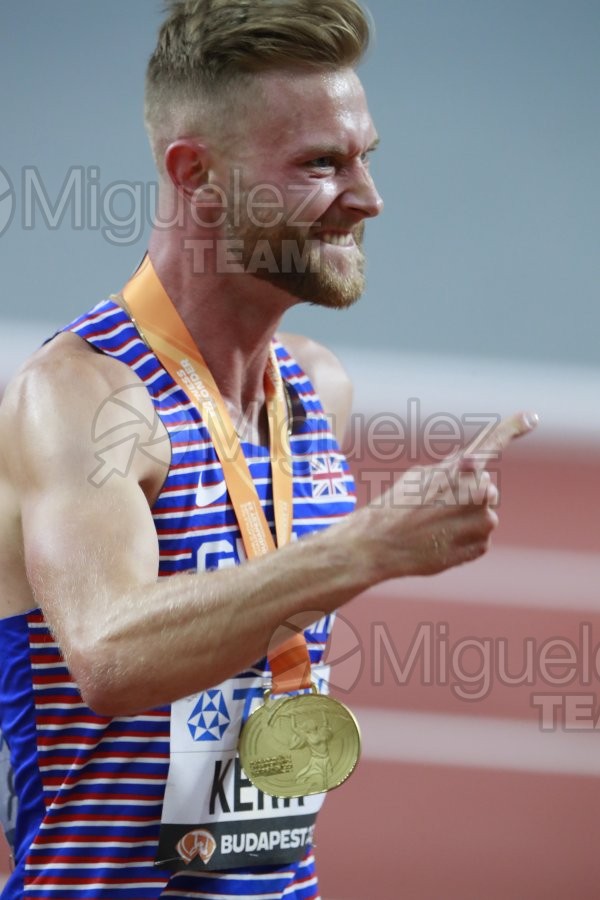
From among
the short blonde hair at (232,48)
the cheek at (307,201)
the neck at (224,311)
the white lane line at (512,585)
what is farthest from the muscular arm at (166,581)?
the white lane line at (512,585)

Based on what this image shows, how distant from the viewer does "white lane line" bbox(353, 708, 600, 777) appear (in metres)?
3.61

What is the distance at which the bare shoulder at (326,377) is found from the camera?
2.14 m

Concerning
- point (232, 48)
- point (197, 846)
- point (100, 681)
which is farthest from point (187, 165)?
point (197, 846)

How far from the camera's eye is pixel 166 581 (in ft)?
4.67

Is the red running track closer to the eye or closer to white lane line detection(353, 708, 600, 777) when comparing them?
white lane line detection(353, 708, 600, 777)

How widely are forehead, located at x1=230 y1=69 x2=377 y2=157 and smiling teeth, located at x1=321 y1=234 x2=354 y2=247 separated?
0.12 meters

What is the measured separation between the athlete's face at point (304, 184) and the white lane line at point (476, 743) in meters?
2.12

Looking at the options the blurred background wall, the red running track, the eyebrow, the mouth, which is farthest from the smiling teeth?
the blurred background wall

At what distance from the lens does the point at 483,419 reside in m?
4.11

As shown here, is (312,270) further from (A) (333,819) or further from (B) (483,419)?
(B) (483,419)

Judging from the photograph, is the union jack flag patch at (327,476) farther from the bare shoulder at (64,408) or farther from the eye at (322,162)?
the eye at (322,162)

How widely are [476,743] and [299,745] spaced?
2103mm

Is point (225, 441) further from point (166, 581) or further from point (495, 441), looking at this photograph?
point (495, 441)

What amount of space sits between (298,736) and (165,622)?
14.8 inches
